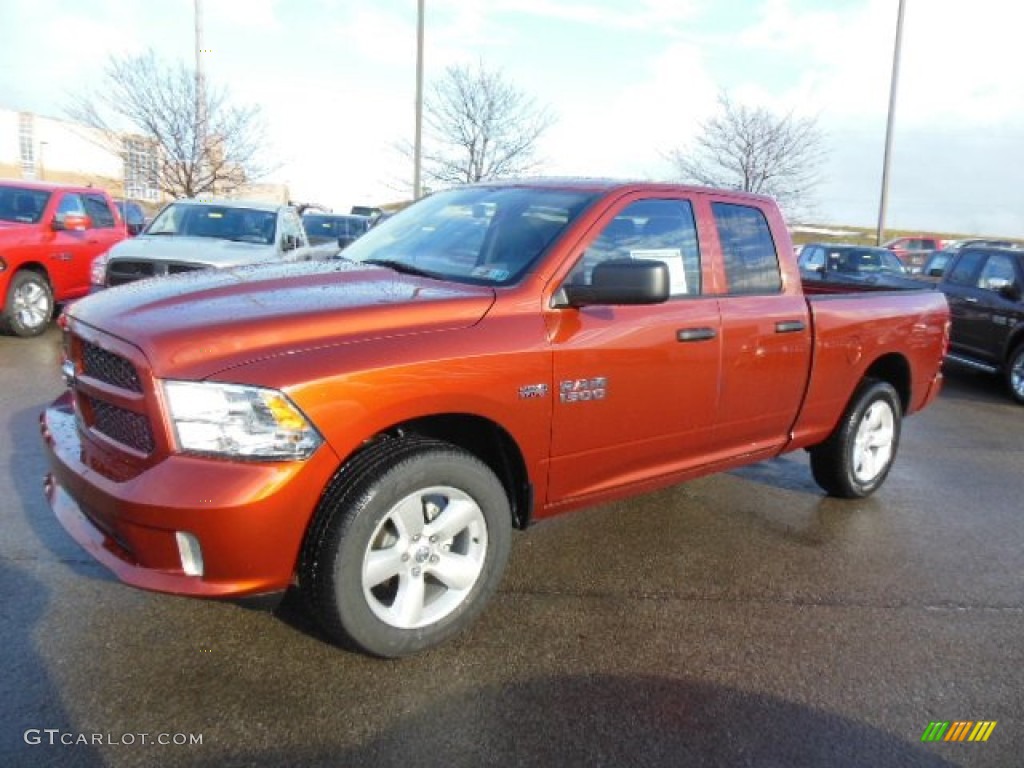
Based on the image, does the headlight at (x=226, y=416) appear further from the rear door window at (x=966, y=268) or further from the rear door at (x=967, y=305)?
the rear door window at (x=966, y=268)

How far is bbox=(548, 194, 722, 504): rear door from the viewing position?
3.40 m

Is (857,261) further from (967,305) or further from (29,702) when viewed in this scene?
(29,702)

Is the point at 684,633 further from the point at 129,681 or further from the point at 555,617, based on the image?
the point at 129,681

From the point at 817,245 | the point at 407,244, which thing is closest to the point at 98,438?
the point at 407,244

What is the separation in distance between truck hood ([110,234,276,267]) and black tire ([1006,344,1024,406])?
860cm

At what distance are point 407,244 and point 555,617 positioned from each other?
6.40 ft

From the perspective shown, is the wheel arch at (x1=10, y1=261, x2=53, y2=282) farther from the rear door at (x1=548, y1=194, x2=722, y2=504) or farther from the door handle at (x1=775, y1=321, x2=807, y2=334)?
the door handle at (x1=775, y1=321, x2=807, y2=334)

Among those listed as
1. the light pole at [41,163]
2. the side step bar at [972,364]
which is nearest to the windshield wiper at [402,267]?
the side step bar at [972,364]

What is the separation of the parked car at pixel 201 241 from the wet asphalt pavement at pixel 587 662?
429 centimetres

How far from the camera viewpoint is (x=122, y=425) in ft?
9.19

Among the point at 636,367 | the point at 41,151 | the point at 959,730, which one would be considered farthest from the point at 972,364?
the point at 41,151

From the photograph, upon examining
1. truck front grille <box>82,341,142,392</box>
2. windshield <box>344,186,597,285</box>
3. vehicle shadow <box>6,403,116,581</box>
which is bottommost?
vehicle shadow <box>6,403,116,581</box>

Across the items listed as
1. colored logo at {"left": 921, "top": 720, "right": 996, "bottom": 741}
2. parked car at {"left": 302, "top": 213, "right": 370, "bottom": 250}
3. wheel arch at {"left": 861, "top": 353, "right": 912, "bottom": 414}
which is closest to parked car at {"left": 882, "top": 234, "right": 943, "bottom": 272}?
parked car at {"left": 302, "top": 213, "right": 370, "bottom": 250}

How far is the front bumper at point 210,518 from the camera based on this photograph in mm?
2553
